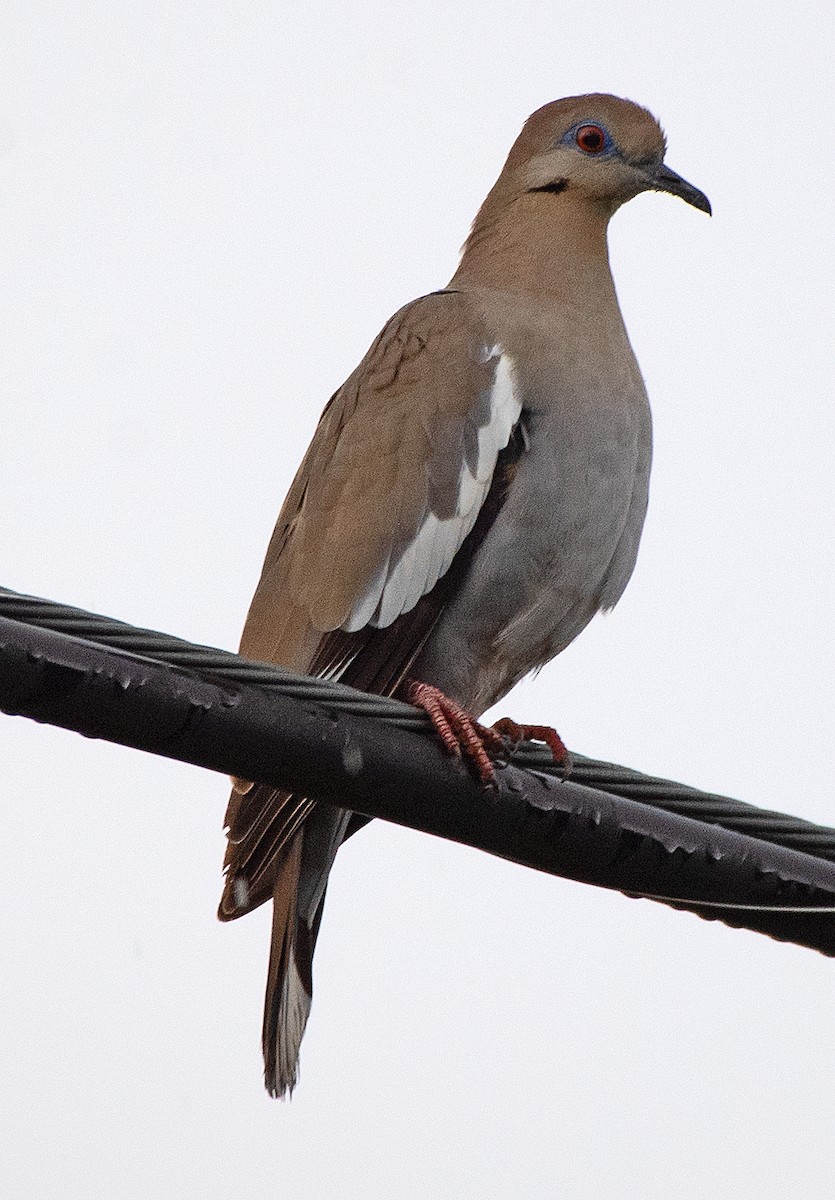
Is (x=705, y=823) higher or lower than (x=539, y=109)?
lower

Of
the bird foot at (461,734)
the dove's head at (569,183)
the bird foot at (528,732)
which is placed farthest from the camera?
the dove's head at (569,183)

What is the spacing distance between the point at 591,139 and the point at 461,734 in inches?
115

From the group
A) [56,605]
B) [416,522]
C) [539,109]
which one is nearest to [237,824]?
[416,522]

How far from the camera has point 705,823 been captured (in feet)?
9.63

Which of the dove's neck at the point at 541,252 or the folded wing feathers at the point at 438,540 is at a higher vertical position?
the dove's neck at the point at 541,252

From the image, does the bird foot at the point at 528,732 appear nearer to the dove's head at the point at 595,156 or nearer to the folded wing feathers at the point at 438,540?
the folded wing feathers at the point at 438,540

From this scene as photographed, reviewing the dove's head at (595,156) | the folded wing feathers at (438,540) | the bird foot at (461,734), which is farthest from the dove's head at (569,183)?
the bird foot at (461,734)

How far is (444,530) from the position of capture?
A: 430 cm

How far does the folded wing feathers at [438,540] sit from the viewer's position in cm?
425

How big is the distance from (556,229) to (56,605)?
3.14 metres

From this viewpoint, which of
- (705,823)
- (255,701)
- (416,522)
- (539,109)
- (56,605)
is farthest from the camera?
(539,109)

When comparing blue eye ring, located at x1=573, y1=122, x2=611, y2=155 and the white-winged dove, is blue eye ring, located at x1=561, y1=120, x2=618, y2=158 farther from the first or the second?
the white-winged dove

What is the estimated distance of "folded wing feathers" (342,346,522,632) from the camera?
13.9ft

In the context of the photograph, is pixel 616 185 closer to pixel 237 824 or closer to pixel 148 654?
pixel 237 824
